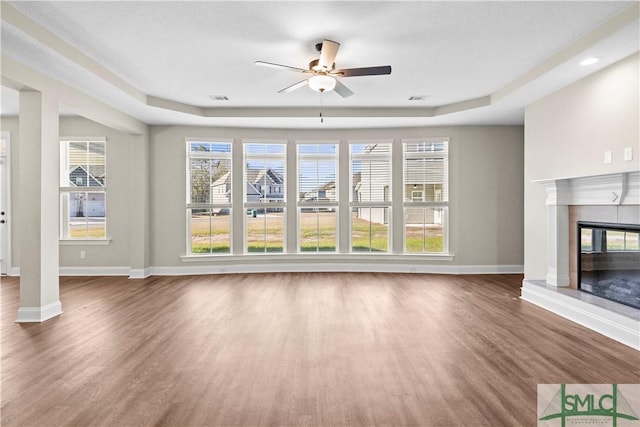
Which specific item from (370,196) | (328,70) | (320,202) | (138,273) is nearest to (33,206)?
(138,273)

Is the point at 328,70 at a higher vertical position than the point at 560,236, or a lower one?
higher

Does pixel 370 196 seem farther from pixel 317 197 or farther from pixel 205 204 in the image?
pixel 205 204

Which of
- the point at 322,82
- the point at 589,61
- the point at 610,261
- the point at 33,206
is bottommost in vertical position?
the point at 610,261

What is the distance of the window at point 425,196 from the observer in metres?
7.18

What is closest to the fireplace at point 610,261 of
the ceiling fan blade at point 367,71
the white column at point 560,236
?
the white column at point 560,236

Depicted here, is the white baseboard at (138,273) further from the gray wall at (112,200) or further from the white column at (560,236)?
the white column at (560,236)

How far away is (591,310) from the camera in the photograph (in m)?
3.95

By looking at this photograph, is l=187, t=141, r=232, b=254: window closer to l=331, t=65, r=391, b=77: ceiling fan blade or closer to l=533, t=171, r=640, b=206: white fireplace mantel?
l=331, t=65, r=391, b=77: ceiling fan blade

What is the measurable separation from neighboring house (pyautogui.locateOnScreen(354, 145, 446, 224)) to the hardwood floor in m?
2.31

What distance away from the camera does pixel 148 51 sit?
13.1ft

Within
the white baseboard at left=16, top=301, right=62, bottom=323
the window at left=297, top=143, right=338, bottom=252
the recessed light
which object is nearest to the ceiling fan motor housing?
the recessed light

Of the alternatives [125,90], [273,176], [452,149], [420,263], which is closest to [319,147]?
[273,176]

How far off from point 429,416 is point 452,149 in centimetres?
567

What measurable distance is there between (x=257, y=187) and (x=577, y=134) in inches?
201
